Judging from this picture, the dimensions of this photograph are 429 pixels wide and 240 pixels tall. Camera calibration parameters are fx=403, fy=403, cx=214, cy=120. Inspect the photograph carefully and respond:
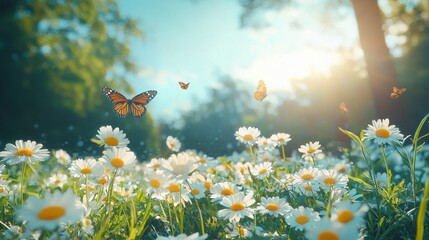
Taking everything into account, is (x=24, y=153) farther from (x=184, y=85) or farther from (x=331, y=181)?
(x=331, y=181)

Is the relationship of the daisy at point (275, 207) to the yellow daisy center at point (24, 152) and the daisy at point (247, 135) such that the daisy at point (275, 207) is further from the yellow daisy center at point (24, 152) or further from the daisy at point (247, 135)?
the yellow daisy center at point (24, 152)

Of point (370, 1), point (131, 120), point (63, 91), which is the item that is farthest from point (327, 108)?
point (63, 91)

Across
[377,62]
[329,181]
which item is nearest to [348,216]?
[329,181]

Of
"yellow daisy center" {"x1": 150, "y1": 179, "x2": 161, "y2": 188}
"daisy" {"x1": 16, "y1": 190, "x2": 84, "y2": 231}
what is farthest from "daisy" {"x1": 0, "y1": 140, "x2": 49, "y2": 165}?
"daisy" {"x1": 16, "y1": 190, "x2": 84, "y2": 231}

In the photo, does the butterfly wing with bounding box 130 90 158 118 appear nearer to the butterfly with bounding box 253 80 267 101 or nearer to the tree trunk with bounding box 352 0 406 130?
the butterfly with bounding box 253 80 267 101

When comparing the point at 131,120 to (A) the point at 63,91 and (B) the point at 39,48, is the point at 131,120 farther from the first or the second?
(B) the point at 39,48

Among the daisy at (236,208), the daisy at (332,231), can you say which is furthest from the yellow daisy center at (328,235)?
the daisy at (236,208)
